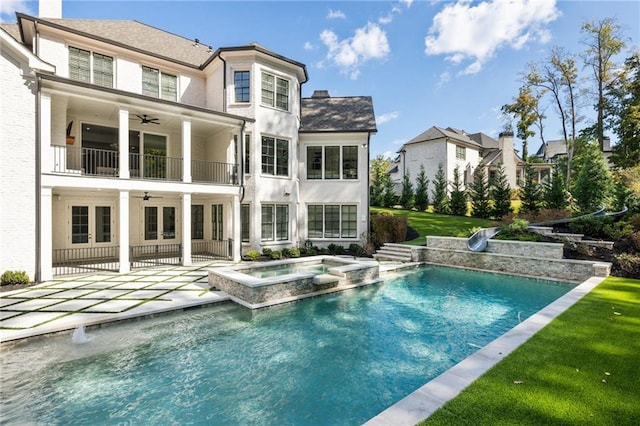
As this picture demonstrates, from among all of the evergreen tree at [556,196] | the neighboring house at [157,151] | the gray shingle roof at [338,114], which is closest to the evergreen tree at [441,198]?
the evergreen tree at [556,196]

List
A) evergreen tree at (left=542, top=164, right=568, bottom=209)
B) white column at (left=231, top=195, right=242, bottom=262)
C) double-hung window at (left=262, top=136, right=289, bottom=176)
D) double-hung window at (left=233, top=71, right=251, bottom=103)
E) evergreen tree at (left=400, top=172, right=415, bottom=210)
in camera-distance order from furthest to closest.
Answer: evergreen tree at (left=400, top=172, right=415, bottom=210) < evergreen tree at (left=542, top=164, right=568, bottom=209) < double-hung window at (left=262, top=136, right=289, bottom=176) < double-hung window at (left=233, top=71, right=251, bottom=103) < white column at (left=231, top=195, right=242, bottom=262)

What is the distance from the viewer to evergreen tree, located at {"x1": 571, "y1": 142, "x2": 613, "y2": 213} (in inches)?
864

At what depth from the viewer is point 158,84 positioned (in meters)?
15.8

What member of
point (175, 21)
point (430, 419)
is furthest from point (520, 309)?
point (175, 21)

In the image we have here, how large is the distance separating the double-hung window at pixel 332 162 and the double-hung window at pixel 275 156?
6.16ft

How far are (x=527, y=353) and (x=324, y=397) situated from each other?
11.2 ft

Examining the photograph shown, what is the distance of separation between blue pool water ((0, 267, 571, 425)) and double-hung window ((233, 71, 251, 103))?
1124 cm

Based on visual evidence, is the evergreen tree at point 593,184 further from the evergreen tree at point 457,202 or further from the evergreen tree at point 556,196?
the evergreen tree at point 457,202

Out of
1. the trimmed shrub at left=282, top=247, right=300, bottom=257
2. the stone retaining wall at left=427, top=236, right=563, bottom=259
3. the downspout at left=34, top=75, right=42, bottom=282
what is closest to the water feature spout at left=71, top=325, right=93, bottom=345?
the downspout at left=34, top=75, right=42, bottom=282

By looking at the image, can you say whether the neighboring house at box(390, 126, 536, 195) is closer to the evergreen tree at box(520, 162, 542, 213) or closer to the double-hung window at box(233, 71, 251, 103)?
the evergreen tree at box(520, 162, 542, 213)

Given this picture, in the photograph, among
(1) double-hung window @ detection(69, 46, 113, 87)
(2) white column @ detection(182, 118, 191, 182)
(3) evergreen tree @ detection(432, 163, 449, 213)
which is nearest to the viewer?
(2) white column @ detection(182, 118, 191, 182)

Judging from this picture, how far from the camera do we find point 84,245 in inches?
551

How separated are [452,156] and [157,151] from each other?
28.2 m

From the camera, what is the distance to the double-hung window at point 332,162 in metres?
18.2
